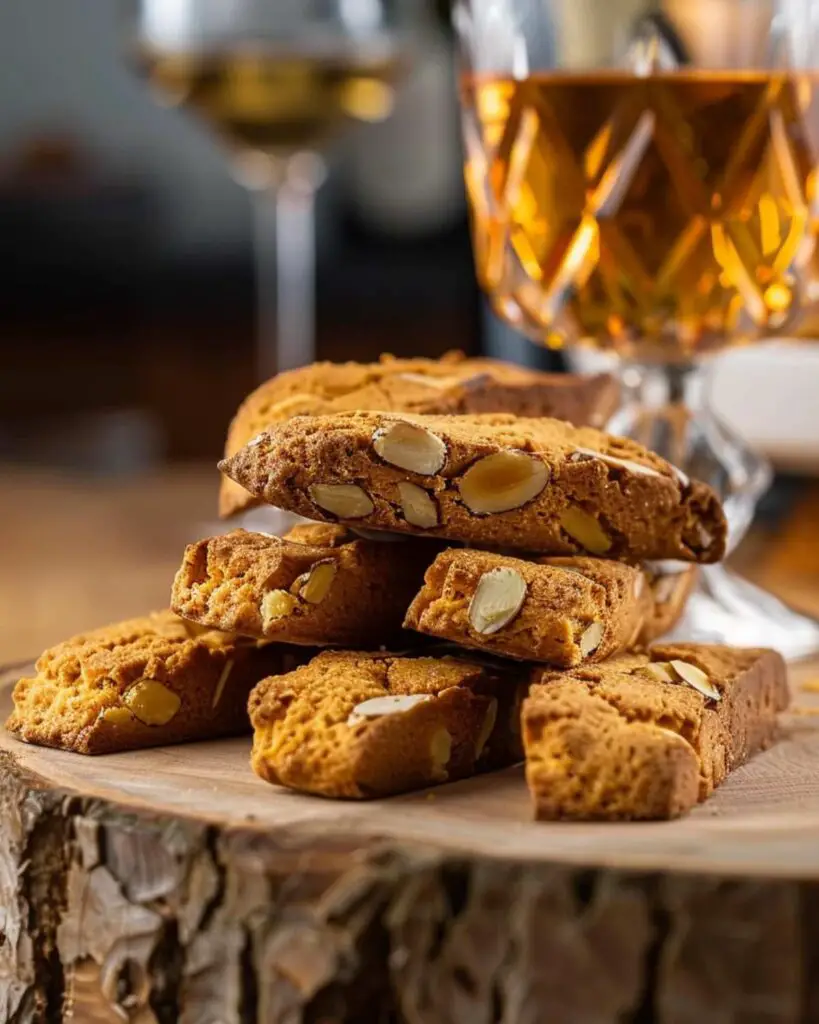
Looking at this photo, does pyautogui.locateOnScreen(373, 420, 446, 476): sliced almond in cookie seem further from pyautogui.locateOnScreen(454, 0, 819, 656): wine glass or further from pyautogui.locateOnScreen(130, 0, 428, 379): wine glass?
pyautogui.locateOnScreen(130, 0, 428, 379): wine glass

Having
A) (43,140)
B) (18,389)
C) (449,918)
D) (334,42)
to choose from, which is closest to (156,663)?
(449,918)

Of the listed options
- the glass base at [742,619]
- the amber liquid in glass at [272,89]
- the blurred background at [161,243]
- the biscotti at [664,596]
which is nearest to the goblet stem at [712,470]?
the glass base at [742,619]

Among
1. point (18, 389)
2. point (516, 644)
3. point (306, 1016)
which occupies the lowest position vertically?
point (18, 389)

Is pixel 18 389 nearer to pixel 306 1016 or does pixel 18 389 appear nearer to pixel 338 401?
pixel 338 401

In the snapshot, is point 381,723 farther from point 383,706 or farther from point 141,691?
point 141,691

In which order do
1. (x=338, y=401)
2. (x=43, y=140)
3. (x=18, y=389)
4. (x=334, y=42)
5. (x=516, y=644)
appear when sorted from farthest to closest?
(x=43, y=140) → (x=18, y=389) → (x=334, y=42) → (x=338, y=401) → (x=516, y=644)

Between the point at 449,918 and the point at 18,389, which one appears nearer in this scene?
the point at 449,918

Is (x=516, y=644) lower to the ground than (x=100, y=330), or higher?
higher

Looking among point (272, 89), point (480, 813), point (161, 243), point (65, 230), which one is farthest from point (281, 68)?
point (161, 243)

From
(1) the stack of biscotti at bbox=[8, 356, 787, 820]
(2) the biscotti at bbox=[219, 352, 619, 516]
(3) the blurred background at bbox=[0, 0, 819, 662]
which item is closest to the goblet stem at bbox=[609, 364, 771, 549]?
(2) the biscotti at bbox=[219, 352, 619, 516]
